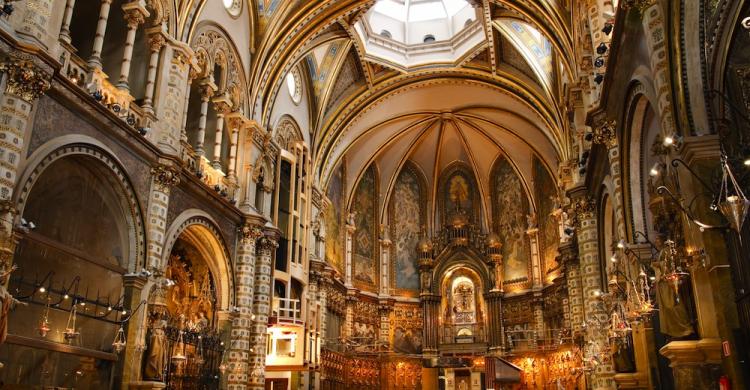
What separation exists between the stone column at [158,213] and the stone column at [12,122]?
4.32 meters

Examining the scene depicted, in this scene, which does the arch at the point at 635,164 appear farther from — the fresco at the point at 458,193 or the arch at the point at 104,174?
the fresco at the point at 458,193

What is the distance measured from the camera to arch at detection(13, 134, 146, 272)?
39.7ft

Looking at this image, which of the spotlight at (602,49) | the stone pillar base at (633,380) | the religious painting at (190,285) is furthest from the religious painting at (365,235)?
the spotlight at (602,49)

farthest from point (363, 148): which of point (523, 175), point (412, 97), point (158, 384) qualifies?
point (158, 384)

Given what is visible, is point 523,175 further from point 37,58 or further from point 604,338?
point 37,58

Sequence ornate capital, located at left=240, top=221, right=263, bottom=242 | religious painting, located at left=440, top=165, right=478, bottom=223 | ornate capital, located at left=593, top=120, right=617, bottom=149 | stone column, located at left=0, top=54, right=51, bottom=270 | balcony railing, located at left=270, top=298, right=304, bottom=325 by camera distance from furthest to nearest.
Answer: religious painting, located at left=440, top=165, right=478, bottom=223 → balcony railing, located at left=270, top=298, right=304, bottom=325 → ornate capital, located at left=240, top=221, right=263, bottom=242 → ornate capital, located at left=593, top=120, right=617, bottom=149 → stone column, located at left=0, top=54, right=51, bottom=270

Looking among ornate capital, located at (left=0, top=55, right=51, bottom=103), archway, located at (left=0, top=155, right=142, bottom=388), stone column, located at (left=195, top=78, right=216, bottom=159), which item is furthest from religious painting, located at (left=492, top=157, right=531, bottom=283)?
ornate capital, located at (left=0, top=55, right=51, bottom=103)

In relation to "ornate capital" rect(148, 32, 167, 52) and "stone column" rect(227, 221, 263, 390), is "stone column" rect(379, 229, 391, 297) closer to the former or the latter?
"stone column" rect(227, 221, 263, 390)

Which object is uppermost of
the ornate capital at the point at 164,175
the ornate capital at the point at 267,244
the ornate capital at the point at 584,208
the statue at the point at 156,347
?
the ornate capital at the point at 584,208

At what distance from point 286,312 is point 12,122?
44.8 ft

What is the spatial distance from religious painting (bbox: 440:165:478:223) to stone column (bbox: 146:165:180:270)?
862 inches

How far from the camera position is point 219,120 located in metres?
20.9

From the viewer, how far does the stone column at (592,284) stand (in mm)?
18281

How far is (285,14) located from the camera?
76.5 feet
